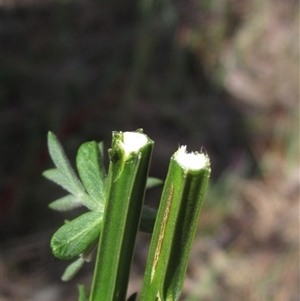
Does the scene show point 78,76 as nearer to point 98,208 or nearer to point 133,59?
point 133,59

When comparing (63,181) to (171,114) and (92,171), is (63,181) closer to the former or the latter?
(92,171)

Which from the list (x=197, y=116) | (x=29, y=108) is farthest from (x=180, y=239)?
(x=197, y=116)

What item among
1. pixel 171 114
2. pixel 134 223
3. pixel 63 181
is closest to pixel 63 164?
pixel 63 181

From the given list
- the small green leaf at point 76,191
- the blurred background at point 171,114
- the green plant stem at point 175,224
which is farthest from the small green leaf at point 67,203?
the blurred background at point 171,114

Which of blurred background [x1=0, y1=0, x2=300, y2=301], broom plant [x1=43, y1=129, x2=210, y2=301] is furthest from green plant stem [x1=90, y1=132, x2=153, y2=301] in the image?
blurred background [x1=0, y1=0, x2=300, y2=301]

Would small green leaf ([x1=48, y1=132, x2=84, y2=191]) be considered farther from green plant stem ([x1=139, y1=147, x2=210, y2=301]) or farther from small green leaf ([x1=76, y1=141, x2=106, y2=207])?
green plant stem ([x1=139, y1=147, x2=210, y2=301])

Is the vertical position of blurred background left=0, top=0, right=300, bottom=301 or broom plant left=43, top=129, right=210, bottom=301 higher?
blurred background left=0, top=0, right=300, bottom=301
